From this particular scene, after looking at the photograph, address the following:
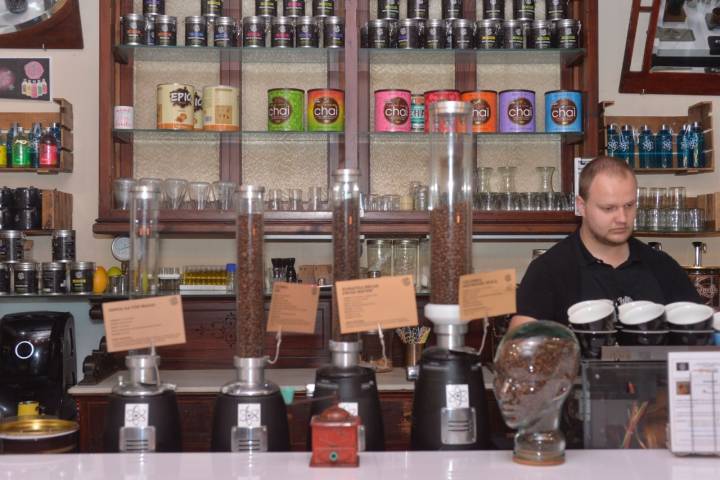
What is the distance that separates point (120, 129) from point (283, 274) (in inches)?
34.4

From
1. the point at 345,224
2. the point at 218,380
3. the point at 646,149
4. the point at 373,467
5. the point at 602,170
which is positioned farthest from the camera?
the point at 646,149

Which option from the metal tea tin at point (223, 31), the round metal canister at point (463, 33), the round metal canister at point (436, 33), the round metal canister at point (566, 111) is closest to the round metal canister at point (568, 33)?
the round metal canister at point (566, 111)

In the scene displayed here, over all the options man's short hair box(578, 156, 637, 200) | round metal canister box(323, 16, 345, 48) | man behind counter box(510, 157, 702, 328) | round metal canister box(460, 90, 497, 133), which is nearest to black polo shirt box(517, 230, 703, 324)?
man behind counter box(510, 157, 702, 328)

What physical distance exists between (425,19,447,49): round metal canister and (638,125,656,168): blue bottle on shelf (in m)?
0.95

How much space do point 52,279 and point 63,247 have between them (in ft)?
0.45

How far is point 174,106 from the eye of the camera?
12.0 feet

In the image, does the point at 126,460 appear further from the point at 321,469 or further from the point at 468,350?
the point at 468,350

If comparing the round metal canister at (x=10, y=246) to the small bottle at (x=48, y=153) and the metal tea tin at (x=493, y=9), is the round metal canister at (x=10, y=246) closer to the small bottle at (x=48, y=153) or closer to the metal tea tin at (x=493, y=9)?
the small bottle at (x=48, y=153)

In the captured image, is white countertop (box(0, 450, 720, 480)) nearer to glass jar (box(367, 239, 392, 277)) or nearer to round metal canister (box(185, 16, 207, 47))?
glass jar (box(367, 239, 392, 277))

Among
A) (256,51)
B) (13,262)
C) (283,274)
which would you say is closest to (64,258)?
(13,262)

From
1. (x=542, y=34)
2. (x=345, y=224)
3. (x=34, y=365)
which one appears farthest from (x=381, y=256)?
(x=345, y=224)

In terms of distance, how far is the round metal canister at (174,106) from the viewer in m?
3.64

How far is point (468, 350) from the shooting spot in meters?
1.62

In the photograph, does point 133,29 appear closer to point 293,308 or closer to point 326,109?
point 326,109
